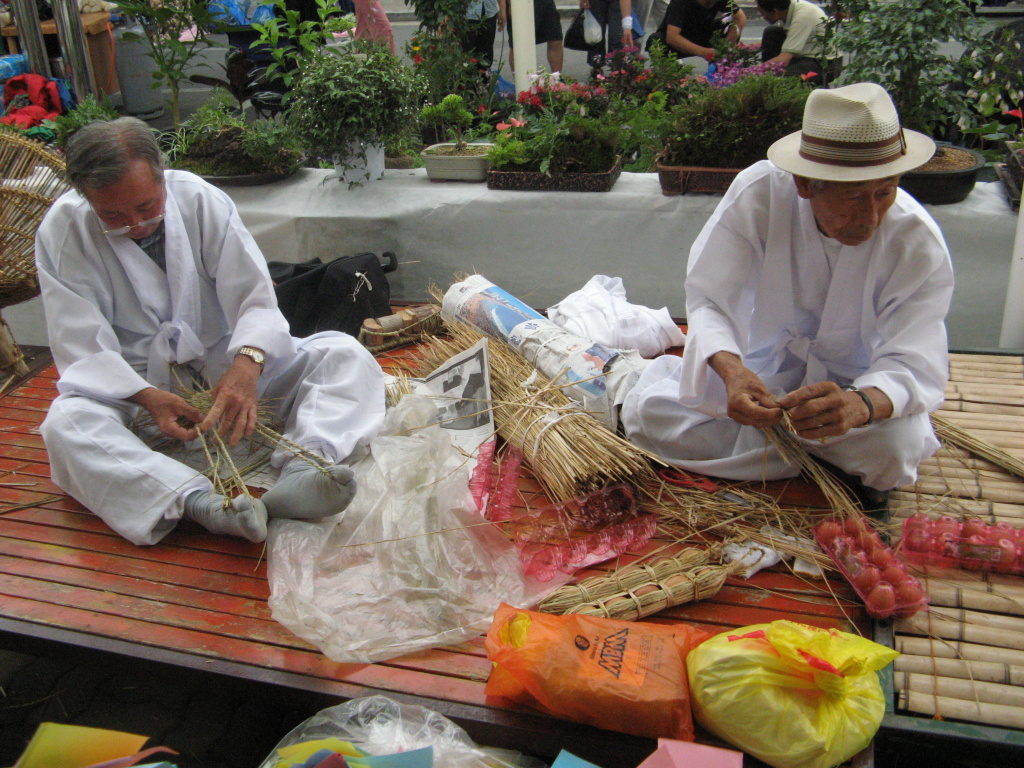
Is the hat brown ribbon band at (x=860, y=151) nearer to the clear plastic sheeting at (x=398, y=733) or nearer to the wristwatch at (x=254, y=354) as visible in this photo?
the clear plastic sheeting at (x=398, y=733)

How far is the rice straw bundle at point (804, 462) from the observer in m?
2.38

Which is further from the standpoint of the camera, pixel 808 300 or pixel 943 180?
pixel 943 180

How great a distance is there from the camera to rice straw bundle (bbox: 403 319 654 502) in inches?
97.7

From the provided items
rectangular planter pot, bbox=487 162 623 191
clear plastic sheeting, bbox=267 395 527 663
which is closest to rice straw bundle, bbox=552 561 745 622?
clear plastic sheeting, bbox=267 395 527 663

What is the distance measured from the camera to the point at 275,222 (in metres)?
4.37

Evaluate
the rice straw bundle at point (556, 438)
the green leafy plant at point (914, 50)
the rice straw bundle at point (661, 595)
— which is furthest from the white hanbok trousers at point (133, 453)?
the green leafy plant at point (914, 50)

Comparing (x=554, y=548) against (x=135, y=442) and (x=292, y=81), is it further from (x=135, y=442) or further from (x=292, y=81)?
(x=292, y=81)

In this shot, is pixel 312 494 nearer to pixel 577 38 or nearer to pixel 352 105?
pixel 352 105

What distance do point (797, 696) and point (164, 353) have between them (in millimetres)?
2163

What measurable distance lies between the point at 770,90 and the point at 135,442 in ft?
9.87

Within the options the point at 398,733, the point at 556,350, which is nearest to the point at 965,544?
the point at 556,350

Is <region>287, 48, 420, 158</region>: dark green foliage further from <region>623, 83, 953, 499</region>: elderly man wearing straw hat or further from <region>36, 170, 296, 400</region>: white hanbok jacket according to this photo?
<region>623, 83, 953, 499</region>: elderly man wearing straw hat

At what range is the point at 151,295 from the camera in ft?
8.66

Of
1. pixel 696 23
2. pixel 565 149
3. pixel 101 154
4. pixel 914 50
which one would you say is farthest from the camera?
pixel 696 23
